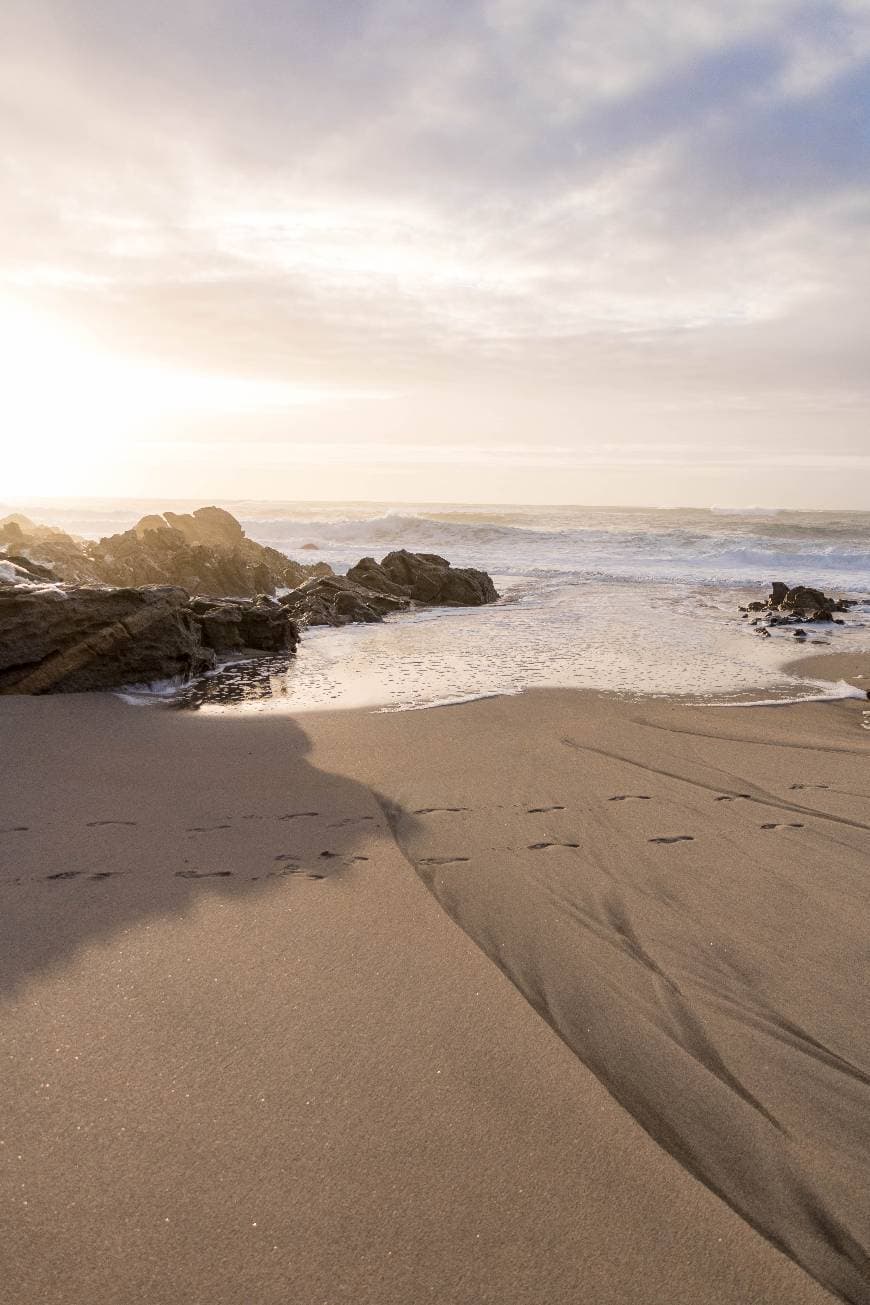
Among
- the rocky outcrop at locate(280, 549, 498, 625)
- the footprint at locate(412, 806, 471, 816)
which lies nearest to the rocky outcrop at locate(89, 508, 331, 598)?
the rocky outcrop at locate(280, 549, 498, 625)

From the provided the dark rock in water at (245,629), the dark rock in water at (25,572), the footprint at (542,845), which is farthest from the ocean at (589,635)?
the footprint at (542,845)

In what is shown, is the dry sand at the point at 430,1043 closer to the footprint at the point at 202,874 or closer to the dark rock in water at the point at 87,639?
the footprint at the point at 202,874

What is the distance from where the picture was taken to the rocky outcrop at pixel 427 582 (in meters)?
17.5

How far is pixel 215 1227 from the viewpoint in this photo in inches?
77.4

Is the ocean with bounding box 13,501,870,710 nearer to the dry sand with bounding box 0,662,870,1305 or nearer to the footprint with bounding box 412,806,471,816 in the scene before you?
the footprint with bounding box 412,806,471,816

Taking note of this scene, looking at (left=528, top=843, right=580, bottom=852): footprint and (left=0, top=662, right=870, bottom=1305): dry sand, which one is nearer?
(left=0, top=662, right=870, bottom=1305): dry sand

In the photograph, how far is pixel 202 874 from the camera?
12.8ft

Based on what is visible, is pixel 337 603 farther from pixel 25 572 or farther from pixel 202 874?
pixel 202 874

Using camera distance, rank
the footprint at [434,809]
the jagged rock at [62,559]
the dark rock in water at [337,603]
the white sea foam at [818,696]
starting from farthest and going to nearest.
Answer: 1. the jagged rock at [62,559]
2. the dark rock in water at [337,603]
3. the white sea foam at [818,696]
4. the footprint at [434,809]

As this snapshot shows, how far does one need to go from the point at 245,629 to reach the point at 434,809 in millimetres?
6554

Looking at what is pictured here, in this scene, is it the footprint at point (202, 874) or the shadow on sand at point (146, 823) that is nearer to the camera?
the shadow on sand at point (146, 823)

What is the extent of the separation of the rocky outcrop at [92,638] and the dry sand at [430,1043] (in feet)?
9.33

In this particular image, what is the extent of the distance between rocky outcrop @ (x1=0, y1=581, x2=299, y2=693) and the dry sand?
2.84 metres

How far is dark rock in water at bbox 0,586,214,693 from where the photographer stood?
770 centimetres
